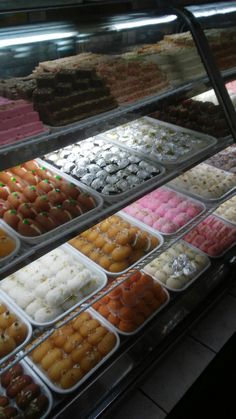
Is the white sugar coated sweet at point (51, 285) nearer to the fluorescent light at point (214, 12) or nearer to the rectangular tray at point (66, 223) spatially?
the rectangular tray at point (66, 223)

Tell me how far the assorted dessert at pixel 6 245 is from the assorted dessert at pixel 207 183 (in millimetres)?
1471

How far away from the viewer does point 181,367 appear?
2385 millimetres

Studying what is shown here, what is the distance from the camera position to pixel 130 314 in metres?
2.17

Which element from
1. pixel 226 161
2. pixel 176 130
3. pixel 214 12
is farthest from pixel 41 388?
pixel 214 12

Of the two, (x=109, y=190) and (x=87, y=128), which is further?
(x=109, y=190)

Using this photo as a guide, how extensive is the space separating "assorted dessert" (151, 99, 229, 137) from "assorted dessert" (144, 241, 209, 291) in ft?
2.75

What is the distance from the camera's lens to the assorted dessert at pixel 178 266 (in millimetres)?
2439

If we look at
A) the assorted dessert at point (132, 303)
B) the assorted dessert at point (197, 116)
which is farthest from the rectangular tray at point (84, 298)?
the assorted dessert at point (197, 116)

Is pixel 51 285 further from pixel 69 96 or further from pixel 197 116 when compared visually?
pixel 197 116

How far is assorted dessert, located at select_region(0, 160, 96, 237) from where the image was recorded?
5.17 feet

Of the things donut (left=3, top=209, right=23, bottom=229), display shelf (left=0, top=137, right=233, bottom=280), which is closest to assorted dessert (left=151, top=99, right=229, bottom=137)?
display shelf (left=0, top=137, right=233, bottom=280)

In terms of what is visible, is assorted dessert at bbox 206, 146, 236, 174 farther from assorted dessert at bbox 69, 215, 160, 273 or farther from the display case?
assorted dessert at bbox 69, 215, 160, 273

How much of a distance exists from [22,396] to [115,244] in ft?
2.92

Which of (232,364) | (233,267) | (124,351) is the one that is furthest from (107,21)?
(232,364)
